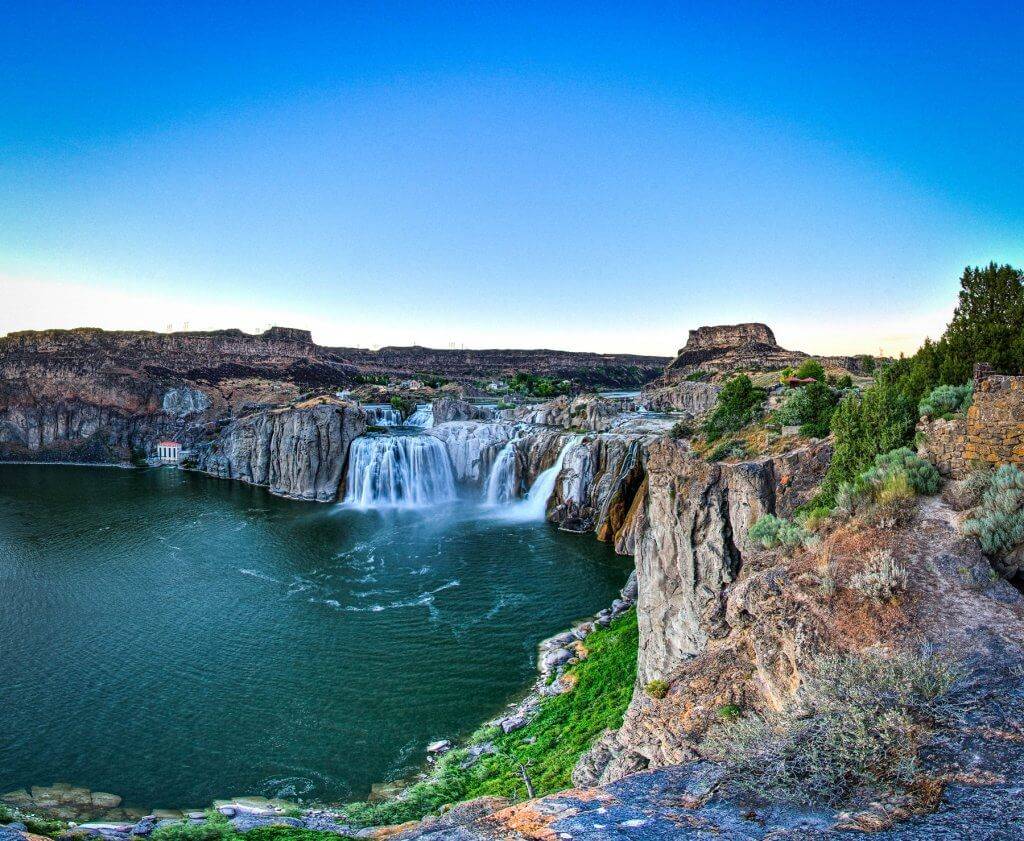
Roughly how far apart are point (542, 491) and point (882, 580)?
100ft

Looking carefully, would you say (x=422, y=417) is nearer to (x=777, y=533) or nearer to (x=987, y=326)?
(x=987, y=326)

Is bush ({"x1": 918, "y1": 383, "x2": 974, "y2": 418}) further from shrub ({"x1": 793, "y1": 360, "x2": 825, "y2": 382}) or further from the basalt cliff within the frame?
shrub ({"x1": 793, "y1": 360, "x2": 825, "y2": 382})

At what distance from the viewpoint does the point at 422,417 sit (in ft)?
204

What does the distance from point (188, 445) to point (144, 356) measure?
2994 centimetres

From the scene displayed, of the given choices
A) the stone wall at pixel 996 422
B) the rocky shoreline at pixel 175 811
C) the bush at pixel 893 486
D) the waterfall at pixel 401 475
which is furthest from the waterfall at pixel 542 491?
the stone wall at pixel 996 422

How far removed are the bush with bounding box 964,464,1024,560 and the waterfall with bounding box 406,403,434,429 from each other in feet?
173

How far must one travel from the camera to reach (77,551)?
29.3 metres

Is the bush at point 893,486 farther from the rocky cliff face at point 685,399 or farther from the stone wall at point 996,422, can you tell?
the rocky cliff face at point 685,399

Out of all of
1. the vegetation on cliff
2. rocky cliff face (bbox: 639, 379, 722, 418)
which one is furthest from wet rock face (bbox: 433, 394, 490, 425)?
the vegetation on cliff

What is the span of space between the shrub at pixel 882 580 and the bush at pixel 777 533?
195 cm

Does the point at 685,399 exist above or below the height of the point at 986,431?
above

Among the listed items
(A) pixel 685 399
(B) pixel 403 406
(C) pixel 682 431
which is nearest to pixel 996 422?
(C) pixel 682 431

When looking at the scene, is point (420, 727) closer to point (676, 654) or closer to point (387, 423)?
point (676, 654)

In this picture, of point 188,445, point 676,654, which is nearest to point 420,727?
point 676,654
